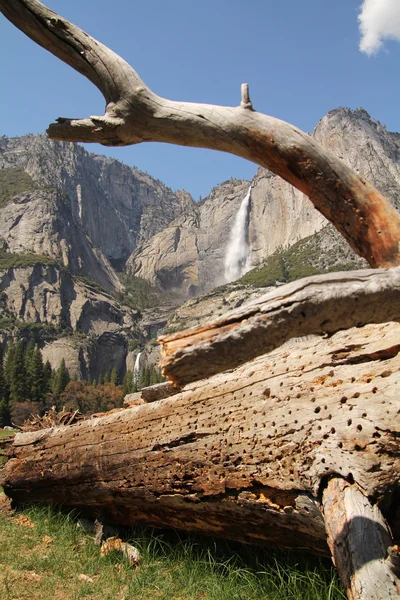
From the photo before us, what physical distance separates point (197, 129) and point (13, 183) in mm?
→ 187437

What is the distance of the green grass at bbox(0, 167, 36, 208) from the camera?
16214 cm

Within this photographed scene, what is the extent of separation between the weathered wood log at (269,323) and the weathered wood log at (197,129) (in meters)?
1.37

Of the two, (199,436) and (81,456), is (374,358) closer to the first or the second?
(199,436)

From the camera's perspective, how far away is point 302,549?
4.84 metres

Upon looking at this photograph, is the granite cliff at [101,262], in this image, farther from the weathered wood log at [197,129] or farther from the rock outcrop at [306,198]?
the weathered wood log at [197,129]

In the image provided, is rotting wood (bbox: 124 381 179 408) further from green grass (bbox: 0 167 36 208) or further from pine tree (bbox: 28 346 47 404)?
green grass (bbox: 0 167 36 208)

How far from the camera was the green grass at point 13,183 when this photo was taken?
162 m

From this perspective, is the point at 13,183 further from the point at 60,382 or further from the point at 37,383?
the point at 37,383

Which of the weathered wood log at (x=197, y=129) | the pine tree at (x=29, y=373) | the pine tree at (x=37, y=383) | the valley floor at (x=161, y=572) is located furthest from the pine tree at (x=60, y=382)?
the weathered wood log at (x=197, y=129)

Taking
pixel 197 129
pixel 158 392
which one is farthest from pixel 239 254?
pixel 197 129

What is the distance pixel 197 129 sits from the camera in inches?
142

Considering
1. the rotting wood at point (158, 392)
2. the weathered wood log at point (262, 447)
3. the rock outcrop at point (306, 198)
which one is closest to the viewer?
the weathered wood log at point (262, 447)

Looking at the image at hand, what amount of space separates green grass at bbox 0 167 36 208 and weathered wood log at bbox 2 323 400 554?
16831cm

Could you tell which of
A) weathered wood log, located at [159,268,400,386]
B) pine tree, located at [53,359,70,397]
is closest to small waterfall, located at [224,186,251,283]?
pine tree, located at [53,359,70,397]
